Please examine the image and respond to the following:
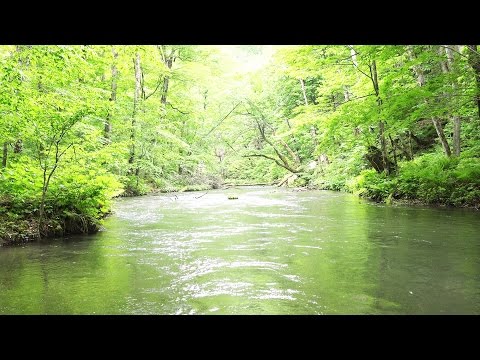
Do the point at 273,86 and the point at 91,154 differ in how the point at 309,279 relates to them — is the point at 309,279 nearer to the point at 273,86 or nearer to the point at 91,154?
the point at 91,154

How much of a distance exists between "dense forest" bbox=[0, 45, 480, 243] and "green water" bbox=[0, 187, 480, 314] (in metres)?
1.61

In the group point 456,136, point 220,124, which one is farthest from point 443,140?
→ point 220,124

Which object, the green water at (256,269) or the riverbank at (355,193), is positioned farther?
the riverbank at (355,193)

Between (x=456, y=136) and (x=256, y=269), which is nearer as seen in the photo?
(x=256, y=269)

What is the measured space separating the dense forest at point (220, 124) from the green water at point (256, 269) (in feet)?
5.29

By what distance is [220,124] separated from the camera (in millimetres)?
30859

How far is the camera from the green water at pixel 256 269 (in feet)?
12.1

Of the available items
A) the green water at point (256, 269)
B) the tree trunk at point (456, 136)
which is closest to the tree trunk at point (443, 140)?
the tree trunk at point (456, 136)

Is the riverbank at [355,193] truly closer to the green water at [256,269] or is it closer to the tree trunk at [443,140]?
the green water at [256,269]

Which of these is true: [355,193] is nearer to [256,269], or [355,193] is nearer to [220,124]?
[256,269]

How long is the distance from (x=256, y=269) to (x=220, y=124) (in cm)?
2648
